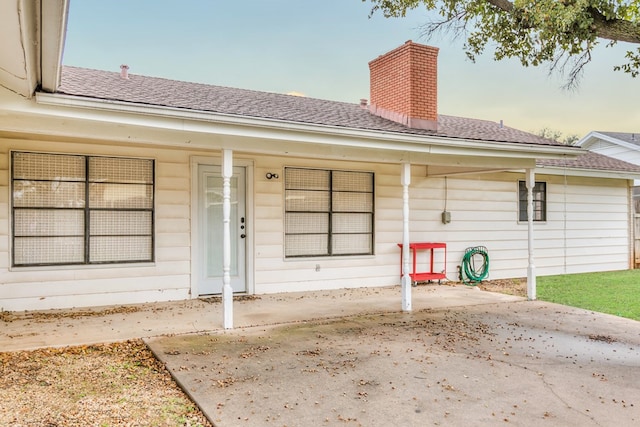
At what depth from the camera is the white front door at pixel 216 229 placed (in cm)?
724

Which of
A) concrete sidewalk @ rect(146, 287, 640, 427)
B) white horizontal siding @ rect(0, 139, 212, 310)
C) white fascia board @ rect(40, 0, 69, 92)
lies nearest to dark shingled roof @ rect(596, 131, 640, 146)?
concrete sidewalk @ rect(146, 287, 640, 427)

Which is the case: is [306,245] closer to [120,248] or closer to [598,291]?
[120,248]

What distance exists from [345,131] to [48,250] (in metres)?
4.45

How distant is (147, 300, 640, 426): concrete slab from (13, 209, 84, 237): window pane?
8.63 ft

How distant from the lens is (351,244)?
27.9 feet

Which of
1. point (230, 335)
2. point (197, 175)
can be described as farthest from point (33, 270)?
point (230, 335)

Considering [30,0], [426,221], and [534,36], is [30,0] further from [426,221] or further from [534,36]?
[426,221]

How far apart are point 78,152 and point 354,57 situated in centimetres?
1229

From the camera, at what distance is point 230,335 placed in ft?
16.7

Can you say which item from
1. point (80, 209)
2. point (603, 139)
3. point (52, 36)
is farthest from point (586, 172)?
point (52, 36)

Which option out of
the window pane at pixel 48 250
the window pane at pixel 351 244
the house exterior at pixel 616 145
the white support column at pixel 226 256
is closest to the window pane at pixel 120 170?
the window pane at pixel 48 250

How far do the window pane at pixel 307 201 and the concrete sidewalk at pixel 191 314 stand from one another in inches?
59.4

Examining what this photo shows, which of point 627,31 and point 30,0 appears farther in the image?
point 627,31

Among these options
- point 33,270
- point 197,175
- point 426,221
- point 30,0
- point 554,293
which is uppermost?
point 30,0
